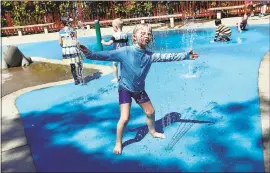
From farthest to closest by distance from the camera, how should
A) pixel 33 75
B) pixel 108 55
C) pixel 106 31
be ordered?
pixel 106 31 < pixel 33 75 < pixel 108 55

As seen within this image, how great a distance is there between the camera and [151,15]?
19531mm

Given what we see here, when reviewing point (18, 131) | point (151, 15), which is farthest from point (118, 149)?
point (151, 15)

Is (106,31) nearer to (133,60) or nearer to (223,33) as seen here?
(223,33)

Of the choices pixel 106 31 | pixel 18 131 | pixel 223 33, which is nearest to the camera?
pixel 18 131

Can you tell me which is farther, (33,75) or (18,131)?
(33,75)

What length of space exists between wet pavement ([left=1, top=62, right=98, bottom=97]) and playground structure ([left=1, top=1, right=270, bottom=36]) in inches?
340

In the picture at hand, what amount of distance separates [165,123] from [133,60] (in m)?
1.71

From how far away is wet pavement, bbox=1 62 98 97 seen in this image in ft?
28.0

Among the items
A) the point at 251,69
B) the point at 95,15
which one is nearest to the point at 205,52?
the point at 251,69

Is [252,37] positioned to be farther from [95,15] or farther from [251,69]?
[95,15]

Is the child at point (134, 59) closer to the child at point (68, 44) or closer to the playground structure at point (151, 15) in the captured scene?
the child at point (68, 44)

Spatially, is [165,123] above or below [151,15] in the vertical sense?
below

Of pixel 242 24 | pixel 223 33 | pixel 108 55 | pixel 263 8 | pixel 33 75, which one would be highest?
pixel 263 8

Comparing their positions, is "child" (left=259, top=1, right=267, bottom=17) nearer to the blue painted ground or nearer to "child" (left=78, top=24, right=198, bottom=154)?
the blue painted ground
